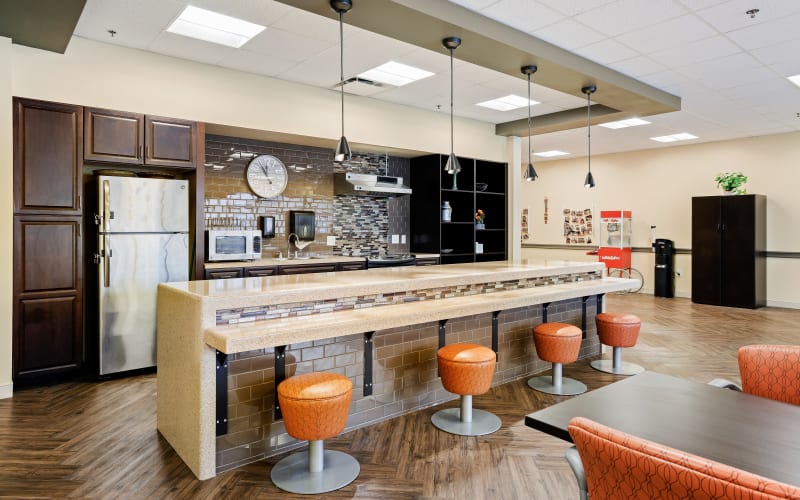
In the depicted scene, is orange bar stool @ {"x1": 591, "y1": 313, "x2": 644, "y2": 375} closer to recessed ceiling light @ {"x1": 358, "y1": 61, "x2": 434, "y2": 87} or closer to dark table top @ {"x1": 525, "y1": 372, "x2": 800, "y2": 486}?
dark table top @ {"x1": 525, "y1": 372, "x2": 800, "y2": 486}

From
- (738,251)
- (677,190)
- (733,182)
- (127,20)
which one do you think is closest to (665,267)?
(738,251)

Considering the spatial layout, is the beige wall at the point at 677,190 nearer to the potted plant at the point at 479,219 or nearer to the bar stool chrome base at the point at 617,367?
the potted plant at the point at 479,219

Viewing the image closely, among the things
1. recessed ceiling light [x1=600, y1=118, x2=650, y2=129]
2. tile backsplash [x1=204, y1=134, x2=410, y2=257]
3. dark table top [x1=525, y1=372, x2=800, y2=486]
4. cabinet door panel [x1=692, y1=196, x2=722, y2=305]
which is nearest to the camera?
dark table top [x1=525, y1=372, x2=800, y2=486]

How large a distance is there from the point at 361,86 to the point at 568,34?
2397 mm

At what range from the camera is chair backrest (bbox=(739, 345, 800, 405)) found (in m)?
1.99

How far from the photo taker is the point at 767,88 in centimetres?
571

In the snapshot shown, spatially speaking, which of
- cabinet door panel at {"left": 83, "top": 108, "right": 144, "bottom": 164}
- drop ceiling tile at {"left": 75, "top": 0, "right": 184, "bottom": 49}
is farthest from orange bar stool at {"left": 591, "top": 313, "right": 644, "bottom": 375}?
cabinet door panel at {"left": 83, "top": 108, "right": 144, "bottom": 164}

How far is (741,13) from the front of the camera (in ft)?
12.2

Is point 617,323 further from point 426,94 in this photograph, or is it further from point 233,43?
point 233,43

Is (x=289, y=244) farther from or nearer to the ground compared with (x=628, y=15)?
nearer to the ground

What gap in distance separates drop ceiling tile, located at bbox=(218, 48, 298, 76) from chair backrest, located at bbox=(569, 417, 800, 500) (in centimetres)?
452

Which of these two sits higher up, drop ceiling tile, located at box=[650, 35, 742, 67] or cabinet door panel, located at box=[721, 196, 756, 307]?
drop ceiling tile, located at box=[650, 35, 742, 67]

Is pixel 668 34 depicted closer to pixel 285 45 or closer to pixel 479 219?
pixel 285 45

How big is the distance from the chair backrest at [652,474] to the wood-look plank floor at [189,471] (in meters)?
1.60
